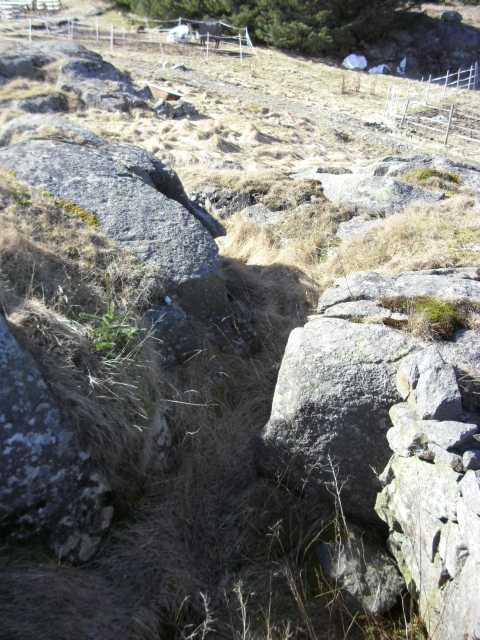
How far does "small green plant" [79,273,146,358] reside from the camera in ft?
Result: 8.92

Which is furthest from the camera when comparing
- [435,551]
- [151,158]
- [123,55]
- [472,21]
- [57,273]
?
[472,21]

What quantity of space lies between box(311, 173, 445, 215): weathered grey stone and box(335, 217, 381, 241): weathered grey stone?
31 cm

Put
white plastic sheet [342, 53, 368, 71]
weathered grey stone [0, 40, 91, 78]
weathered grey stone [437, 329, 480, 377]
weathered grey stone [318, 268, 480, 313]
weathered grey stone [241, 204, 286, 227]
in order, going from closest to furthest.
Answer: weathered grey stone [437, 329, 480, 377], weathered grey stone [318, 268, 480, 313], weathered grey stone [241, 204, 286, 227], weathered grey stone [0, 40, 91, 78], white plastic sheet [342, 53, 368, 71]

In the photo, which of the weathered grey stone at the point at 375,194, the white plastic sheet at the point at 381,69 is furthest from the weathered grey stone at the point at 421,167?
the white plastic sheet at the point at 381,69

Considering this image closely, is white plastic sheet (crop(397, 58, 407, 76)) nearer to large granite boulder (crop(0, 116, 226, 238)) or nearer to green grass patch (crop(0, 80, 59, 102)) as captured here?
green grass patch (crop(0, 80, 59, 102))

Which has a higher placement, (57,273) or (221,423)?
(57,273)

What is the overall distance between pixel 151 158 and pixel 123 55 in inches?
812

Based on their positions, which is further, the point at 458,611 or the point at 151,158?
the point at 151,158

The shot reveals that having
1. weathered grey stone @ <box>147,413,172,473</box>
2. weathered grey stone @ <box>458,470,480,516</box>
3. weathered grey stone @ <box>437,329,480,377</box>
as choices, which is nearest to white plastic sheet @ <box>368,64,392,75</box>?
weathered grey stone @ <box>437,329,480,377</box>

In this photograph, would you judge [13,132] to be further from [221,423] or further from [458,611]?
[458,611]

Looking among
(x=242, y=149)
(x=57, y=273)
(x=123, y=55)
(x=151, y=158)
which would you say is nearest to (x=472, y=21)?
(x=123, y=55)

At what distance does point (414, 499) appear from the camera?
90.4 inches

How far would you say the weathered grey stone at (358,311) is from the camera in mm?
3223

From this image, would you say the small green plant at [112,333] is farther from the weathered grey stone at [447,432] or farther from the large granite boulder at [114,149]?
the large granite boulder at [114,149]
